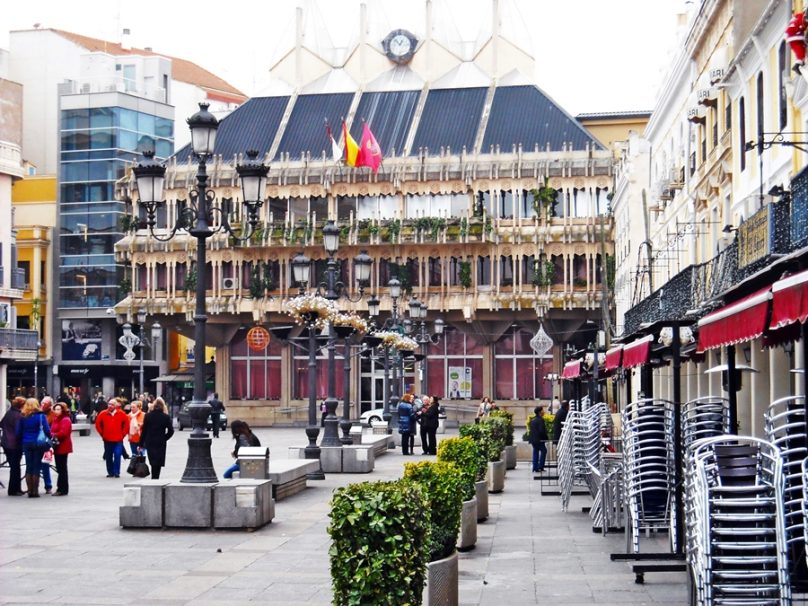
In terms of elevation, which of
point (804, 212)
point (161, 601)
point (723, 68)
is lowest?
point (161, 601)

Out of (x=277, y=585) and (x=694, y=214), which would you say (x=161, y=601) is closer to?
(x=277, y=585)

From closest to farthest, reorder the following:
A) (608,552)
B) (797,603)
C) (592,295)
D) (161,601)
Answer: (797,603), (161,601), (608,552), (592,295)

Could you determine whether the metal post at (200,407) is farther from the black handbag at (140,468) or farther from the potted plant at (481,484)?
the black handbag at (140,468)

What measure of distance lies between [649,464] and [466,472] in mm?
2162

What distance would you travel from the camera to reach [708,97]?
36.2m

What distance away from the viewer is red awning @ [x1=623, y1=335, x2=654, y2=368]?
56.9ft

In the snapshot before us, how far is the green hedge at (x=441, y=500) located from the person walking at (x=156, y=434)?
1259cm

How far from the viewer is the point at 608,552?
57.6 ft

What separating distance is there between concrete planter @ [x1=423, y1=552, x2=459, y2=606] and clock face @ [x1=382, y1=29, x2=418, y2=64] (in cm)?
A: 7331

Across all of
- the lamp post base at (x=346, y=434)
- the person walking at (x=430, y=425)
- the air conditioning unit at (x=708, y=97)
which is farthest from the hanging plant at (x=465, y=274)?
the lamp post base at (x=346, y=434)

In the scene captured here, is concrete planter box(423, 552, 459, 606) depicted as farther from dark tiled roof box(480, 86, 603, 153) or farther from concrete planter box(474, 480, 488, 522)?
dark tiled roof box(480, 86, 603, 153)

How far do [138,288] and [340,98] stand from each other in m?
16.4

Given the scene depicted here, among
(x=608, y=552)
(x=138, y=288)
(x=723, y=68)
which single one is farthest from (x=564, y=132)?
(x=608, y=552)

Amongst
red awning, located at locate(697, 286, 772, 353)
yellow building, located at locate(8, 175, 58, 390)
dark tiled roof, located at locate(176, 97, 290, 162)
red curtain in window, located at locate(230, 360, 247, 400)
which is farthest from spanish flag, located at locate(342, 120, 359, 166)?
red awning, located at locate(697, 286, 772, 353)
